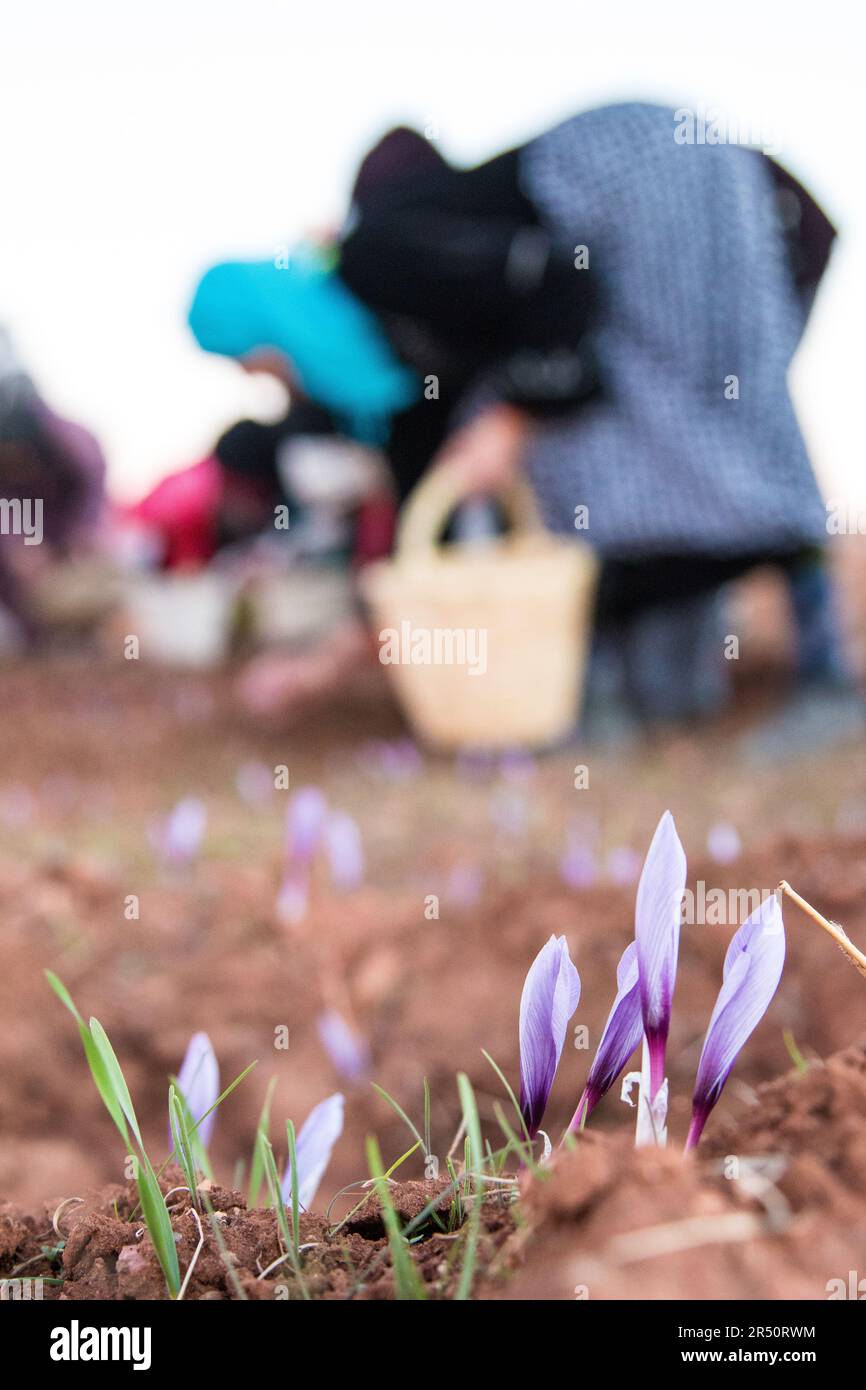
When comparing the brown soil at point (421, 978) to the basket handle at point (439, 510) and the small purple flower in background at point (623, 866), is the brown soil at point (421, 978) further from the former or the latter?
the basket handle at point (439, 510)

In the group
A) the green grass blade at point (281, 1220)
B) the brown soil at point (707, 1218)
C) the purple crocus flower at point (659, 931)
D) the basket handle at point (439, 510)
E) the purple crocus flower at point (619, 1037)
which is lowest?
the green grass blade at point (281, 1220)

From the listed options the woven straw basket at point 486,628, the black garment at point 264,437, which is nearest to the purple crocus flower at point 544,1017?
the woven straw basket at point 486,628

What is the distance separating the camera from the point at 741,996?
0.47 metres

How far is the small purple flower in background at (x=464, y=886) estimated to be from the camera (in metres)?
1.81

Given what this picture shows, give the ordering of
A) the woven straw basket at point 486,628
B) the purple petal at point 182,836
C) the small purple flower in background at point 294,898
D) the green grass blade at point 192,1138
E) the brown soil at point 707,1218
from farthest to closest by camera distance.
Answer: the woven straw basket at point 486,628 < the purple petal at point 182,836 < the small purple flower in background at point 294,898 < the green grass blade at point 192,1138 < the brown soil at point 707,1218

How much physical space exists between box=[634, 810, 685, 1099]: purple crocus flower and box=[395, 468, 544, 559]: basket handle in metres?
2.68

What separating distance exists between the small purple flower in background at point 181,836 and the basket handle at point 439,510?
1.00 meters

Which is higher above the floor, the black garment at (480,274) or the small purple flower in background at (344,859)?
the black garment at (480,274)

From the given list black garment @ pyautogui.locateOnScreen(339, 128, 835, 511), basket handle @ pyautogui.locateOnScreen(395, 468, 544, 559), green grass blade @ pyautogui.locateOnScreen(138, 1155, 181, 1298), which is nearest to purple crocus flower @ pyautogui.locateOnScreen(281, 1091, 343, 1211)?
green grass blade @ pyautogui.locateOnScreen(138, 1155, 181, 1298)

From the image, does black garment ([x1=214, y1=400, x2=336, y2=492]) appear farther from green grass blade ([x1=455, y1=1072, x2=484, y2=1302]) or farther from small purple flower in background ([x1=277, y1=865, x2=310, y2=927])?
green grass blade ([x1=455, y1=1072, x2=484, y2=1302])

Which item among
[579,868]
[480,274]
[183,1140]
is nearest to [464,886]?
[579,868]

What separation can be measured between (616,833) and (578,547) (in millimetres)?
1263

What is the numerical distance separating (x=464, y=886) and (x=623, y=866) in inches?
10.0

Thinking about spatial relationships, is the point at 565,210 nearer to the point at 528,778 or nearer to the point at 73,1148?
the point at 528,778
